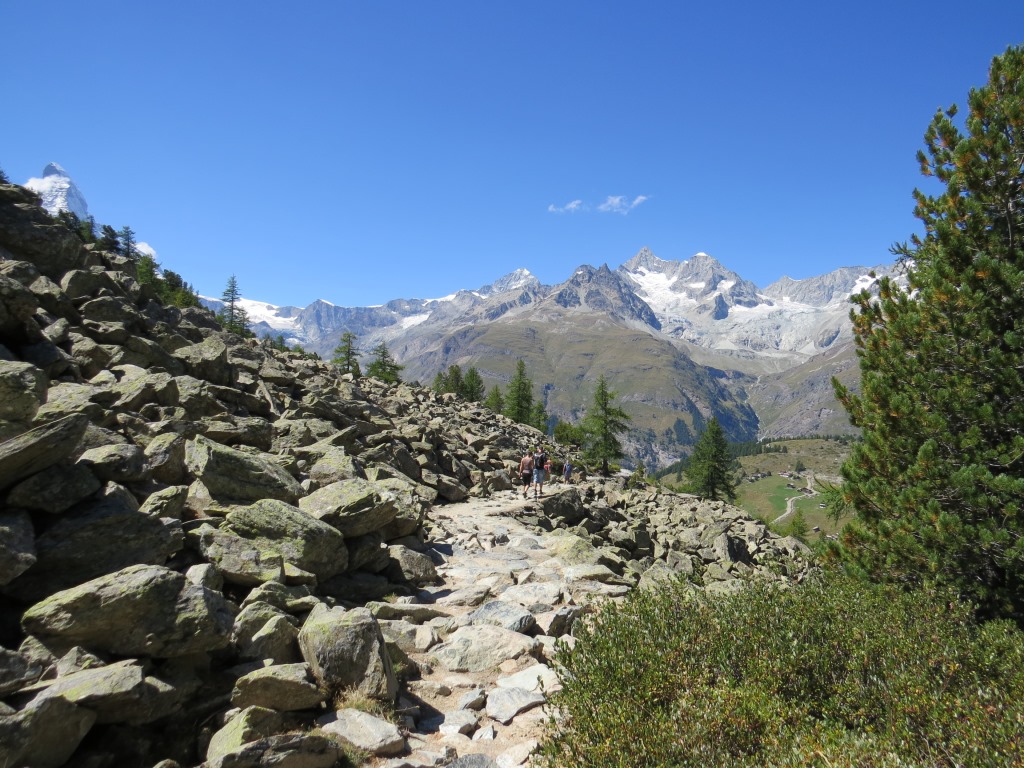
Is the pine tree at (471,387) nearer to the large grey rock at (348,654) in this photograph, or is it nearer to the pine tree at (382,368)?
the pine tree at (382,368)

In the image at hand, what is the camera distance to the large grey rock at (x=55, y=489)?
305 inches

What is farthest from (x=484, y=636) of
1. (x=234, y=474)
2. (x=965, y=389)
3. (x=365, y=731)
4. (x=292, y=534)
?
(x=965, y=389)

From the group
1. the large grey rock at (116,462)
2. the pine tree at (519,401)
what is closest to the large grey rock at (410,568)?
the large grey rock at (116,462)

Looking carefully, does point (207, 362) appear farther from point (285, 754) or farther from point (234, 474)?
point (285, 754)

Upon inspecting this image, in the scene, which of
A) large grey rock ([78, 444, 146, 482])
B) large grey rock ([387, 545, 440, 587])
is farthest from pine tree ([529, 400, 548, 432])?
large grey rock ([78, 444, 146, 482])

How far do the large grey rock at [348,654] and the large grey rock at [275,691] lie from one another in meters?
0.50

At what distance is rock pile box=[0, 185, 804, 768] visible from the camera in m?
6.52

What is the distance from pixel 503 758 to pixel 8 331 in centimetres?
1633

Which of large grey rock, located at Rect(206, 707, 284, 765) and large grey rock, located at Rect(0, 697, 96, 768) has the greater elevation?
large grey rock, located at Rect(0, 697, 96, 768)

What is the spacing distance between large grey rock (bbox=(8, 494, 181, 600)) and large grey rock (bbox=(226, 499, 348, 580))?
211 centimetres

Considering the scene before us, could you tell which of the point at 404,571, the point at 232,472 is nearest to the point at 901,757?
the point at 404,571

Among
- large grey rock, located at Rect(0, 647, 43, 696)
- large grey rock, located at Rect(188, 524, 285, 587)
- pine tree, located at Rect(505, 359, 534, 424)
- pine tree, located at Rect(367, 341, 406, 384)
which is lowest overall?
large grey rock, located at Rect(0, 647, 43, 696)

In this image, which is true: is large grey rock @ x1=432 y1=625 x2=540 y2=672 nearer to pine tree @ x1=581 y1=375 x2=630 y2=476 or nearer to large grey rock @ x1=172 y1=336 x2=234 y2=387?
large grey rock @ x1=172 y1=336 x2=234 y2=387

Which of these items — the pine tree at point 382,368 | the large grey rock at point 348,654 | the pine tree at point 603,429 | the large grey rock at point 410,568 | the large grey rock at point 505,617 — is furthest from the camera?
the pine tree at point 382,368
